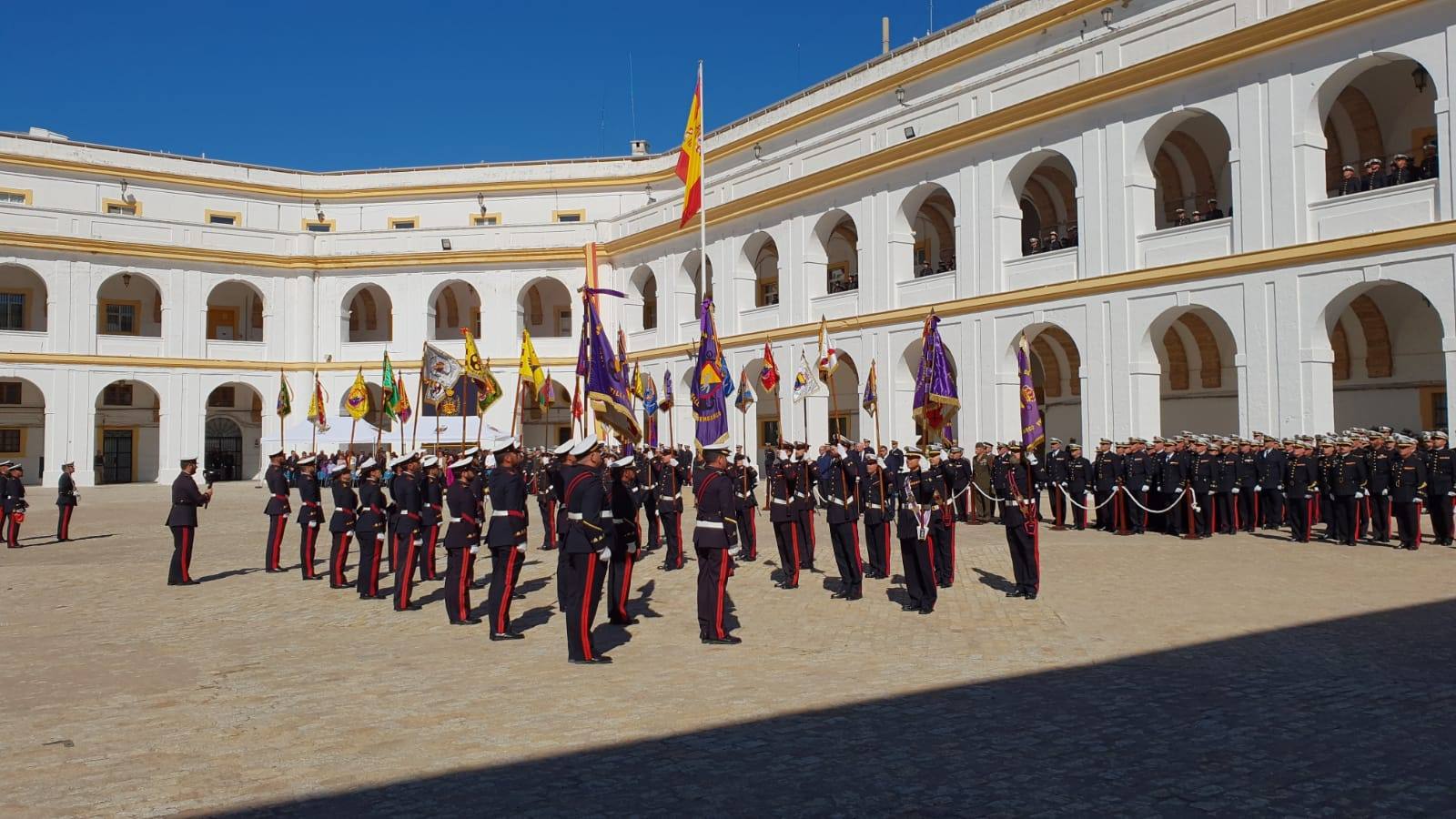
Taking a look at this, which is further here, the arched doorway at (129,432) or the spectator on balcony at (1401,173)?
the arched doorway at (129,432)

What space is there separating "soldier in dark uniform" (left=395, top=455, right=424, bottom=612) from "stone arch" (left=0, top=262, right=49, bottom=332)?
33366 mm

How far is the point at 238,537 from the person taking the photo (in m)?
19.3

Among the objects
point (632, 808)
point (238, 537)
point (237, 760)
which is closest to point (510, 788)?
point (632, 808)

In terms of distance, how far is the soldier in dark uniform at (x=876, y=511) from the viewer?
12102mm

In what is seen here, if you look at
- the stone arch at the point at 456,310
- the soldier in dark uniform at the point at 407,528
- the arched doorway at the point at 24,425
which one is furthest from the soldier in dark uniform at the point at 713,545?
the arched doorway at the point at 24,425

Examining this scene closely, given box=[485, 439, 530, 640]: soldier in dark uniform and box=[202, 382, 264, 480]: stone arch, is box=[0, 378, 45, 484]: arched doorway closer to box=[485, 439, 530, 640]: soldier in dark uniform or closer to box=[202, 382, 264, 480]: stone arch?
box=[202, 382, 264, 480]: stone arch

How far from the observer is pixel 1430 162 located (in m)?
19.4

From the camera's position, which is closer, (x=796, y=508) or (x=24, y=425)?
(x=796, y=508)

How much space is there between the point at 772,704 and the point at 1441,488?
12.7 meters

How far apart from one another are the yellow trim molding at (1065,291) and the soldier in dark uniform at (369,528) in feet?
52.8

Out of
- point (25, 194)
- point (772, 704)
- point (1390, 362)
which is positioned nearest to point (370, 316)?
point (25, 194)

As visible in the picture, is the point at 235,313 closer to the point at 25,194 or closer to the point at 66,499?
the point at 25,194

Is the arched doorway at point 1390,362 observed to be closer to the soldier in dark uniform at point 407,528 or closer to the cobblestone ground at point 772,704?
the cobblestone ground at point 772,704

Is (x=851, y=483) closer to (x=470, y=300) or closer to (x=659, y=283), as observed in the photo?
(x=659, y=283)
